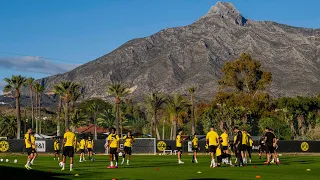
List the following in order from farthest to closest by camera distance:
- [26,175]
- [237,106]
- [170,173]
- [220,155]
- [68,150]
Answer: [237,106], [220,155], [68,150], [170,173], [26,175]

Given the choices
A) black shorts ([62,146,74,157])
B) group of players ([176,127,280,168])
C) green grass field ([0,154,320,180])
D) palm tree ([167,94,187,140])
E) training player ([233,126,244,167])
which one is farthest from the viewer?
palm tree ([167,94,187,140])

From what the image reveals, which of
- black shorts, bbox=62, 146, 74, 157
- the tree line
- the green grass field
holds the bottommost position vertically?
the green grass field

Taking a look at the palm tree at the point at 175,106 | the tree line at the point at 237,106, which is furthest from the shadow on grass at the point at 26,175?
the palm tree at the point at 175,106

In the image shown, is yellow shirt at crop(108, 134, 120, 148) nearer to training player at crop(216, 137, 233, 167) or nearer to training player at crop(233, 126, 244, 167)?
training player at crop(216, 137, 233, 167)

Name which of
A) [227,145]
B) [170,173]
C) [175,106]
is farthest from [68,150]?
[175,106]

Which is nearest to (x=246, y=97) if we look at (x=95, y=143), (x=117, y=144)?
(x=95, y=143)

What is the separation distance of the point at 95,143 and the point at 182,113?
198ft

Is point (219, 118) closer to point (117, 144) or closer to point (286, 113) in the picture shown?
point (286, 113)

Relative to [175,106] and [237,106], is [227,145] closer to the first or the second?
[237,106]

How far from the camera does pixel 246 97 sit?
111m

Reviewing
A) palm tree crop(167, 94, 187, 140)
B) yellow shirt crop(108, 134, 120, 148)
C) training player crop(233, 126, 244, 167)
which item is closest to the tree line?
palm tree crop(167, 94, 187, 140)

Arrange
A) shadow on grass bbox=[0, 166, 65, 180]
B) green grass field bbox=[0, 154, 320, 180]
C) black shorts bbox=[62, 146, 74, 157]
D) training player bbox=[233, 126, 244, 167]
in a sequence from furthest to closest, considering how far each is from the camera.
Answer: training player bbox=[233, 126, 244, 167]
black shorts bbox=[62, 146, 74, 157]
green grass field bbox=[0, 154, 320, 180]
shadow on grass bbox=[0, 166, 65, 180]

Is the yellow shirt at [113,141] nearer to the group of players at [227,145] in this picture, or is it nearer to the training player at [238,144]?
the group of players at [227,145]

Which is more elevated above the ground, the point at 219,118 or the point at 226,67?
the point at 226,67
